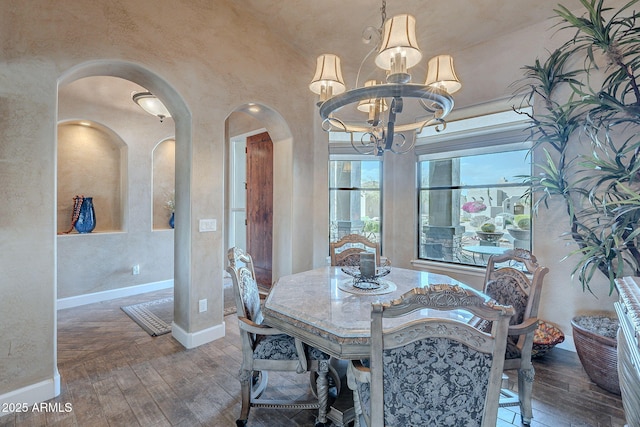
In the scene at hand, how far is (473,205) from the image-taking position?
147 inches

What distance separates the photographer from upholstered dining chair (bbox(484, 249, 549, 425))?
178cm

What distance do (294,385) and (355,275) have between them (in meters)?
1.03

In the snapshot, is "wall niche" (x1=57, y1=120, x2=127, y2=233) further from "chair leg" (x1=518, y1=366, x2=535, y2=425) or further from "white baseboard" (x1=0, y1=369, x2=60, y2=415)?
"chair leg" (x1=518, y1=366, x2=535, y2=425)

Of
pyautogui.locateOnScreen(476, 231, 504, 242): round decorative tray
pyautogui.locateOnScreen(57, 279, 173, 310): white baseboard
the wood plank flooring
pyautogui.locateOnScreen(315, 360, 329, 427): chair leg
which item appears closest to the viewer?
pyautogui.locateOnScreen(315, 360, 329, 427): chair leg

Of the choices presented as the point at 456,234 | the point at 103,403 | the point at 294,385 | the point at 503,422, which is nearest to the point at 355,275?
the point at 294,385

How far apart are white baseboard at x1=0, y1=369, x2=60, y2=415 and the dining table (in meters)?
1.76

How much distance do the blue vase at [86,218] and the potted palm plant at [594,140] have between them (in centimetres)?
556

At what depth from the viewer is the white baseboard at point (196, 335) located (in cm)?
290

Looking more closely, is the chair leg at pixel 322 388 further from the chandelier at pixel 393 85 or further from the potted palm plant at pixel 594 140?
the potted palm plant at pixel 594 140

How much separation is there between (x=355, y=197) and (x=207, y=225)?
7.48 ft

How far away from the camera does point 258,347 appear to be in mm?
1833

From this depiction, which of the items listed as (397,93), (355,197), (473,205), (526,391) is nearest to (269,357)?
(526,391)

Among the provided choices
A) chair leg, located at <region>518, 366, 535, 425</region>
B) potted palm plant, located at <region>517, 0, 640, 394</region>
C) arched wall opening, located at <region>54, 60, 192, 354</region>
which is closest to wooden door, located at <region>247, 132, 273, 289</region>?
arched wall opening, located at <region>54, 60, 192, 354</region>

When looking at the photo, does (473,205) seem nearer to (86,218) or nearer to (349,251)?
(349,251)
